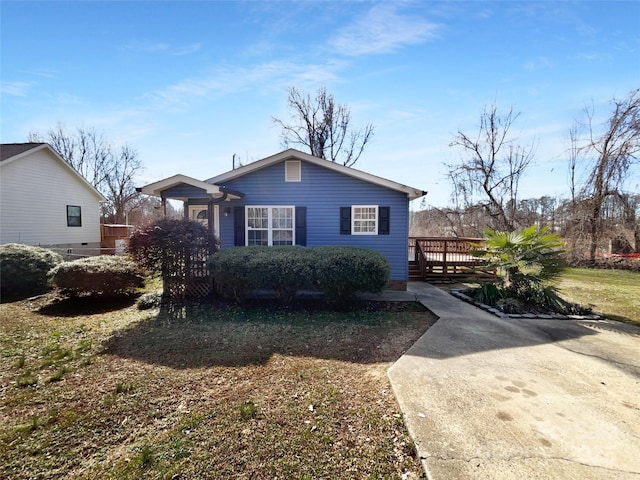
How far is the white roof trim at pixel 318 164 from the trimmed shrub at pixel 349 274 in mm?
2698

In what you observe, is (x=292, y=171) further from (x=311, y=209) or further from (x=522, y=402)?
(x=522, y=402)

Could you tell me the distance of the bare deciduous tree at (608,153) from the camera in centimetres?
1216

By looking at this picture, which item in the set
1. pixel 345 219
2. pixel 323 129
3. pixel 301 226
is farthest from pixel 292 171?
pixel 323 129

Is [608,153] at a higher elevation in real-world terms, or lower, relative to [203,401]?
higher

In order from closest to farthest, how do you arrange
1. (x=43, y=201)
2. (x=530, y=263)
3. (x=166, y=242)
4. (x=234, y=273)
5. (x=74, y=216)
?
1. (x=530, y=263)
2. (x=234, y=273)
3. (x=166, y=242)
4. (x=43, y=201)
5. (x=74, y=216)

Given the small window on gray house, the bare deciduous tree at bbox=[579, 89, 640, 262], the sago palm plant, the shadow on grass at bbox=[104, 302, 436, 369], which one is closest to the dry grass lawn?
the shadow on grass at bbox=[104, 302, 436, 369]

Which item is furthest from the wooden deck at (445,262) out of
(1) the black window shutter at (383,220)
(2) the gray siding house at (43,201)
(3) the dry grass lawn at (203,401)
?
(2) the gray siding house at (43,201)

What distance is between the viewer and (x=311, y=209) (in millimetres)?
8484

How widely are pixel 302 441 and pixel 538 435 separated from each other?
75.9 inches

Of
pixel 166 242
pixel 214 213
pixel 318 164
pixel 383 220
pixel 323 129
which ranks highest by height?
pixel 323 129

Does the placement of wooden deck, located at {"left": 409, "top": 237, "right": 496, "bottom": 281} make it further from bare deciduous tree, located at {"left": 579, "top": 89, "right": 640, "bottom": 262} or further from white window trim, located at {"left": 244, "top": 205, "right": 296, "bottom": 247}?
bare deciduous tree, located at {"left": 579, "top": 89, "right": 640, "bottom": 262}

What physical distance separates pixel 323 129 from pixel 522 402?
21653mm

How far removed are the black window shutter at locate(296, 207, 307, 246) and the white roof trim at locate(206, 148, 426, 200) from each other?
143cm

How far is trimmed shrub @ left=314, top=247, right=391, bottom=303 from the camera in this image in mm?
6039
